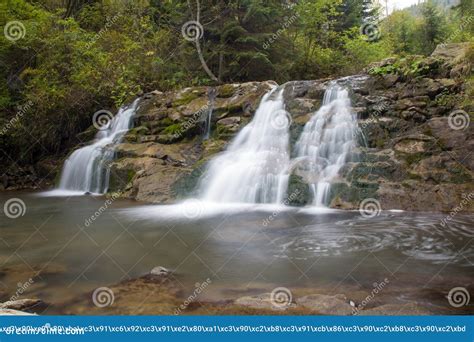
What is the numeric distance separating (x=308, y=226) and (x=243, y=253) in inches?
75.3

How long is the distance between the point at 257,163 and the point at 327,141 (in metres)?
1.97

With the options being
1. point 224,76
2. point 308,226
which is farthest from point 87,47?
point 308,226

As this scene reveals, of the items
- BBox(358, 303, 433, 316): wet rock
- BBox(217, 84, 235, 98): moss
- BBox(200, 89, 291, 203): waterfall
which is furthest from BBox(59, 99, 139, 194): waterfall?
BBox(358, 303, 433, 316): wet rock

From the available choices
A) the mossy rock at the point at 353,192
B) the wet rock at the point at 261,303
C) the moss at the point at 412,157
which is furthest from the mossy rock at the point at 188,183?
the wet rock at the point at 261,303

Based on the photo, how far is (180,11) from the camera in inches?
707

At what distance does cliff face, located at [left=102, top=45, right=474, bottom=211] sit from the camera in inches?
348

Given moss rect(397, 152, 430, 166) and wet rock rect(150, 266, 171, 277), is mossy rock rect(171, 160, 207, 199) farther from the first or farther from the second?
wet rock rect(150, 266, 171, 277)

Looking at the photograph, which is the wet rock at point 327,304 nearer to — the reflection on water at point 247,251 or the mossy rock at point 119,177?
A: the reflection on water at point 247,251

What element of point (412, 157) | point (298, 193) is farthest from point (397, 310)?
point (412, 157)

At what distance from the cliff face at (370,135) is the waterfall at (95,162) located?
0.51 meters

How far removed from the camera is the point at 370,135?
33.7 ft

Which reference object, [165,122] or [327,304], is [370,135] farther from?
[165,122]

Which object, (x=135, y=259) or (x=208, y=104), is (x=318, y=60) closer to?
(x=208, y=104)

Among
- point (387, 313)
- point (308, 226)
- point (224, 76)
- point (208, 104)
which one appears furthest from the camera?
point (224, 76)
